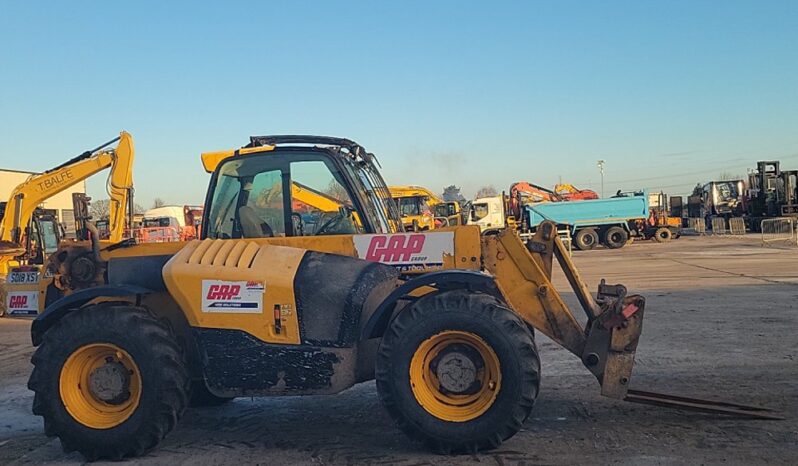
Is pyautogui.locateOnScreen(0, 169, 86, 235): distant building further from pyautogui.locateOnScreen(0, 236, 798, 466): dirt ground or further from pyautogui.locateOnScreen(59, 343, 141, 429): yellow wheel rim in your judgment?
pyautogui.locateOnScreen(59, 343, 141, 429): yellow wheel rim

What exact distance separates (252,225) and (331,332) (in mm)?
1385

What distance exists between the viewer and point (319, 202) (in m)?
6.07

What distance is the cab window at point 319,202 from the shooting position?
6.03 m

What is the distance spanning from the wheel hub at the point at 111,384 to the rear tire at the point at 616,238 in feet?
98.3

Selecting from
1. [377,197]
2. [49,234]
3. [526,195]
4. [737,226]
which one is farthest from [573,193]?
[377,197]

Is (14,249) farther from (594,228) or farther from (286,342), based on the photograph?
(594,228)

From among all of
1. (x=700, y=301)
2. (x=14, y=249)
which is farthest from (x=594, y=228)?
(x=14, y=249)

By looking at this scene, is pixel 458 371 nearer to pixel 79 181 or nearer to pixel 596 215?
pixel 79 181

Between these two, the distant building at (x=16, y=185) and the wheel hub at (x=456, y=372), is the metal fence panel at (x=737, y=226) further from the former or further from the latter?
the wheel hub at (x=456, y=372)

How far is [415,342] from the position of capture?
204 inches

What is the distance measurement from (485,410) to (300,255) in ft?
6.22

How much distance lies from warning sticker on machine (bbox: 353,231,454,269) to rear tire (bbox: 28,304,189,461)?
173cm

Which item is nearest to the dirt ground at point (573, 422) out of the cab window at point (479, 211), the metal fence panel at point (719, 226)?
the cab window at point (479, 211)

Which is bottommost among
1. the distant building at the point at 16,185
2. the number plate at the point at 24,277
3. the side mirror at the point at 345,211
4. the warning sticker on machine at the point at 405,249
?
the number plate at the point at 24,277
